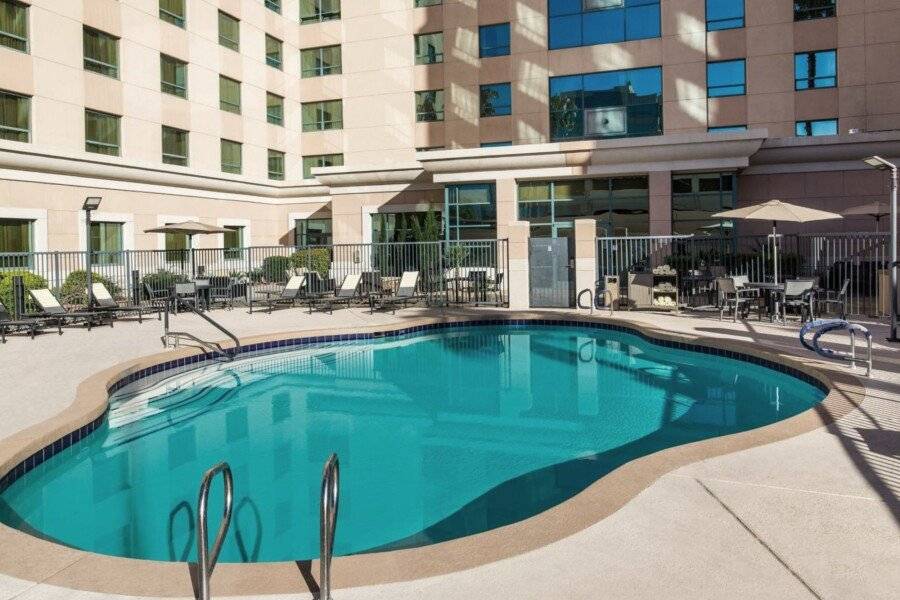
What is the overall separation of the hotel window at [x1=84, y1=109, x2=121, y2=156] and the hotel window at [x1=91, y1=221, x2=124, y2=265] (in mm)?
2679

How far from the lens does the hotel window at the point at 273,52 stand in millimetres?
31800

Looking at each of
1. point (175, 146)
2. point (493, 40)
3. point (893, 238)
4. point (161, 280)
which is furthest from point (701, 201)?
point (175, 146)

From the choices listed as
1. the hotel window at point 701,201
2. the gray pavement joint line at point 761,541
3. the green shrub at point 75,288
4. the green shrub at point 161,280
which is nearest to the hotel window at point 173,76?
the green shrub at point 161,280

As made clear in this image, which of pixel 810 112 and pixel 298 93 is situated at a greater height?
pixel 298 93

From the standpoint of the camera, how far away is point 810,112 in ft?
80.1

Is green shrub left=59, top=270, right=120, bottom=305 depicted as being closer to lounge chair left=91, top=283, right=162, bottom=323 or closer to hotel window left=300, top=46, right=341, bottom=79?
lounge chair left=91, top=283, right=162, bottom=323

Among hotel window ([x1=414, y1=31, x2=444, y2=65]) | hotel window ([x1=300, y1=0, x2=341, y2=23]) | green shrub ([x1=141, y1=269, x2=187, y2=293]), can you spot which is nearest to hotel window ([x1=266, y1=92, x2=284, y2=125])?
hotel window ([x1=300, y1=0, x2=341, y2=23])

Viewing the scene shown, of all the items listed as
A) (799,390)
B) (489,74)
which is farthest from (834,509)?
(489,74)

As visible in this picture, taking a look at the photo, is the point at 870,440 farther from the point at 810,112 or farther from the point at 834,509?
the point at 810,112

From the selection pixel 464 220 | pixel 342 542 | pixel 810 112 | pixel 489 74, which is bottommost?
pixel 342 542

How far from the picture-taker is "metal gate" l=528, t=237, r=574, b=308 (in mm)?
17969

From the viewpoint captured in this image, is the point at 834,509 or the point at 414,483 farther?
the point at 414,483

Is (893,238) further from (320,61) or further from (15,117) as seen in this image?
(320,61)

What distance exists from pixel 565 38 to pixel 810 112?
386 inches
